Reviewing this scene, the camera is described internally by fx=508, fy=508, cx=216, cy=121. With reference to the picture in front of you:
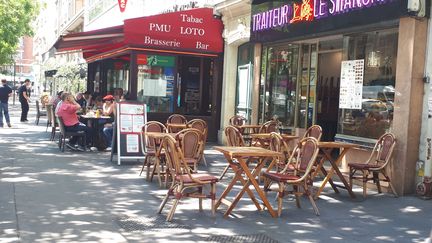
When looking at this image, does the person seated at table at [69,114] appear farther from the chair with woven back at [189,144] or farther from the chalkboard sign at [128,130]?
the chair with woven back at [189,144]

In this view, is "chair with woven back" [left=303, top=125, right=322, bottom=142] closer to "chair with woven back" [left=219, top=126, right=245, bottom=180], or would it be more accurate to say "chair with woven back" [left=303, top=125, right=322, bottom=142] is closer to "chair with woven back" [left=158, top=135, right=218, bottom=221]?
"chair with woven back" [left=219, top=126, right=245, bottom=180]

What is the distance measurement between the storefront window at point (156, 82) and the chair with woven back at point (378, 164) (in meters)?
7.16

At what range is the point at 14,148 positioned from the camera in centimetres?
1213

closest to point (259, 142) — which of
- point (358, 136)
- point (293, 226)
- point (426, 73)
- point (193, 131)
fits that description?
point (358, 136)

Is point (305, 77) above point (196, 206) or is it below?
above

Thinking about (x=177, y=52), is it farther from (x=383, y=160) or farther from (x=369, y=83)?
(x=383, y=160)

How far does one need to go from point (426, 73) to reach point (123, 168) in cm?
572

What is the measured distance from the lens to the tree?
106 feet

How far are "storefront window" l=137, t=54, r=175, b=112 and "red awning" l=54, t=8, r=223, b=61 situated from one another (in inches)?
17.0

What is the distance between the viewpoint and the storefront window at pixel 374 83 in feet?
27.7

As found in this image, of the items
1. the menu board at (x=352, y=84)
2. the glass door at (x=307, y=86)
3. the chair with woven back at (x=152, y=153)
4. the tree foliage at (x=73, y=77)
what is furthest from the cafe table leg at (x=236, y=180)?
the tree foliage at (x=73, y=77)

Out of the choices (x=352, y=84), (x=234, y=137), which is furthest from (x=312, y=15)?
(x=234, y=137)

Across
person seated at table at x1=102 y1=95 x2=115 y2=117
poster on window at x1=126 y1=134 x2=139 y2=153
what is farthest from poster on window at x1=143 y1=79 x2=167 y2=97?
poster on window at x1=126 y1=134 x2=139 y2=153

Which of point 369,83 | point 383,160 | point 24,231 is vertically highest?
point 369,83
